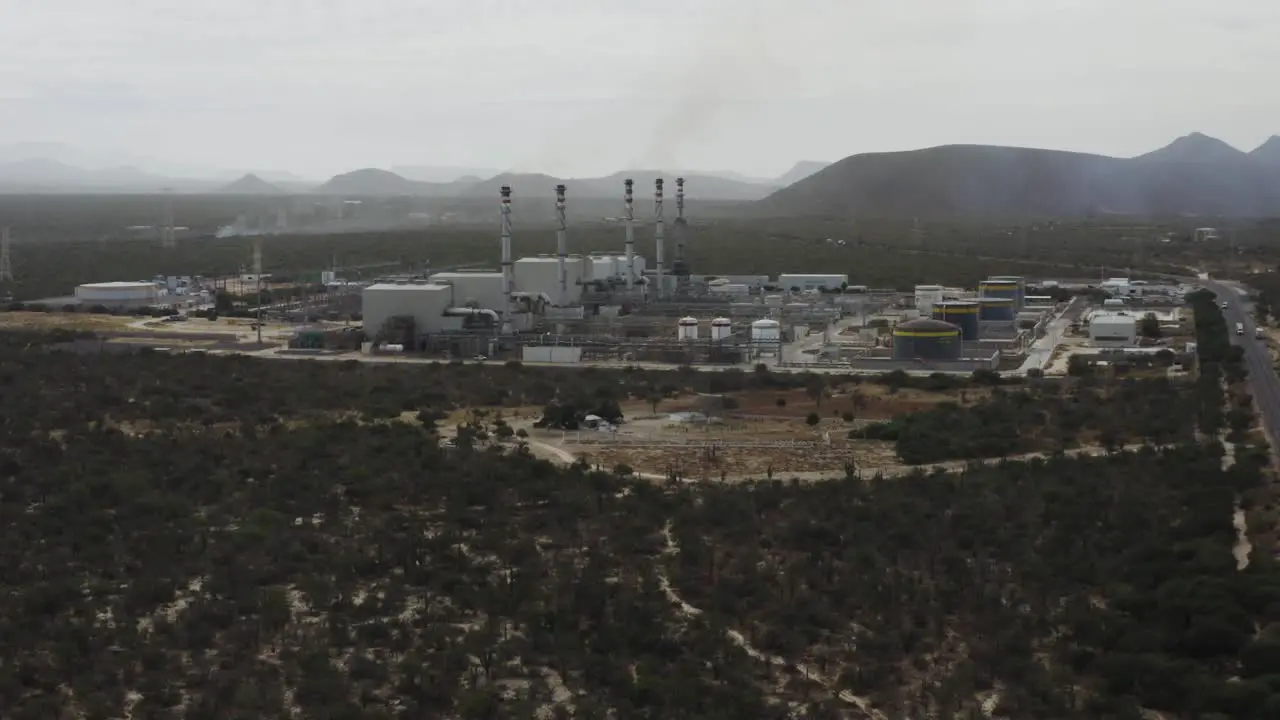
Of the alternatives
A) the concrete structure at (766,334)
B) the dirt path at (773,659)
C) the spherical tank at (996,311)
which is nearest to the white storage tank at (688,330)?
the concrete structure at (766,334)

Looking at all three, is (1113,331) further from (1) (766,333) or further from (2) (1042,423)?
(2) (1042,423)

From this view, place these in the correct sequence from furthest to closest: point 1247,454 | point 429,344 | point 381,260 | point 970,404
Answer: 1. point 381,260
2. point 429,344
3. point 970,404
4. point 1247,454

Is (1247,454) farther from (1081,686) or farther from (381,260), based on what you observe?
(381,260)

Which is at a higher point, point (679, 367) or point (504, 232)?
point (504, 232)

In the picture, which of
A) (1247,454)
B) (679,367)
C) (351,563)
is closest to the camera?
(351,563)

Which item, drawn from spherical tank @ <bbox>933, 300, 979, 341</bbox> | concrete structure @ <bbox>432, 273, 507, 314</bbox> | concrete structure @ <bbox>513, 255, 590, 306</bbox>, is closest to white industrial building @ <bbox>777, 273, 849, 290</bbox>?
concrete structure @ <bbox>513, 255, 590, 306</bbox>

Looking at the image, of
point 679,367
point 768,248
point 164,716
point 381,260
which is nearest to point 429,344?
point 679,367

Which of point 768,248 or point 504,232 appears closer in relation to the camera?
point 504,232

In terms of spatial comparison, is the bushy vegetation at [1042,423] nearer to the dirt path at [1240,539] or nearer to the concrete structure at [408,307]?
the dirt path at [1240,539]
